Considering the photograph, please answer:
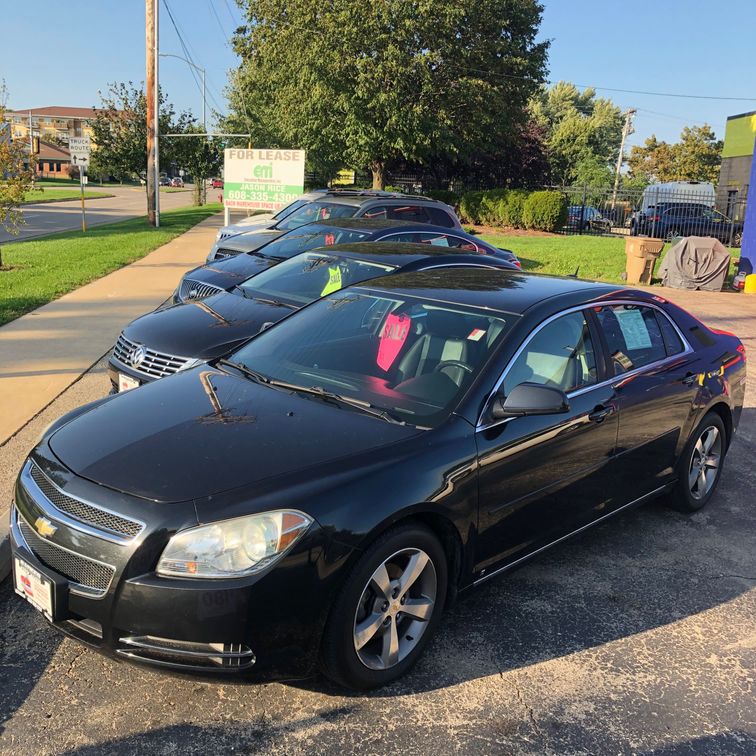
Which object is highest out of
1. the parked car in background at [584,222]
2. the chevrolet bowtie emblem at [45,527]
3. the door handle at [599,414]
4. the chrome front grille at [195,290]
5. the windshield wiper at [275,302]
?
the parked car in background at [584,222]

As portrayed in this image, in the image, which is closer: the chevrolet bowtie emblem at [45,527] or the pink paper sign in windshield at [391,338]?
the chevrolet bowtie emblem at [45,527]

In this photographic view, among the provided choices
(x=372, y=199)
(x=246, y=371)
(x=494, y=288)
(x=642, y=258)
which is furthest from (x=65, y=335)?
(x=642, y=258)

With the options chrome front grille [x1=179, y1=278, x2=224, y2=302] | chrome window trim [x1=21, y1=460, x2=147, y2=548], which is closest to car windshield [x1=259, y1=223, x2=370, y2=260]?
chrome front grille [x1=179, y1=278, x2=224, y2=302]

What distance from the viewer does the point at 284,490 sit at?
8.73 feet

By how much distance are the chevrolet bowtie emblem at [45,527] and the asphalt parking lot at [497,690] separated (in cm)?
61

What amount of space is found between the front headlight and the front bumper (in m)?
0.03

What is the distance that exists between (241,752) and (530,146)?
37.7 meters

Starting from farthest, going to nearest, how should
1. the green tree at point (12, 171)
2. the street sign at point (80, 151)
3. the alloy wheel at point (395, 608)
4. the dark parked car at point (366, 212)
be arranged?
the street sign at point (80, 151)
the green tree at point (12, 171)
the dark parked car at point (366, 212)
the alloy wheel at point (395, 608)

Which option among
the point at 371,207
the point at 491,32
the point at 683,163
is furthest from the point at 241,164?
the point at 683,163

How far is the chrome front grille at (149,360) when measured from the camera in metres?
5.39

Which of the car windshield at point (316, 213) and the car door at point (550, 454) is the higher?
the car windshield at point (316, 213)

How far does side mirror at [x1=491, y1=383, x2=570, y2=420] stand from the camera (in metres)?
3.23

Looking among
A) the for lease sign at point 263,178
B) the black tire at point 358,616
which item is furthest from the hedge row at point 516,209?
the black tire at point 358,616

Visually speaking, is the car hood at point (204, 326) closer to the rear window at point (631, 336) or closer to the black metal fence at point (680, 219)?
the rear window at point (631, 336)
